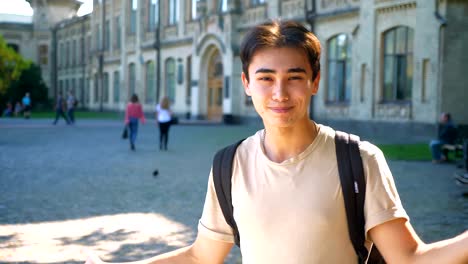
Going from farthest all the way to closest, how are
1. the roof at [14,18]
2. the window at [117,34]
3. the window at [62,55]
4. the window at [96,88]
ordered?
the roof at [14,18]
the window at [62,55]
the window at [96,88]
the window at [117,34]

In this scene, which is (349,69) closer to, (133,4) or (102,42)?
(133,4)

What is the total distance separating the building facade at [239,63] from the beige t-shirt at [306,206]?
6378mm

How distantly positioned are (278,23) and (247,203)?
1.97ft

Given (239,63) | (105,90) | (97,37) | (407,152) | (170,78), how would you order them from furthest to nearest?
(97,37) < (105,90) < (170,78) < (239,63) < (407,152)

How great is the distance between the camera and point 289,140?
2053 mm

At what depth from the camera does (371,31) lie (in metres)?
25.1

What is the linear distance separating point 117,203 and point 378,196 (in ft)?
25.0

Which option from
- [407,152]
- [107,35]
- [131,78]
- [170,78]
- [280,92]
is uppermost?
[107,35]

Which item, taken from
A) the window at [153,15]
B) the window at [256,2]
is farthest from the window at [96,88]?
the window at [256,2]

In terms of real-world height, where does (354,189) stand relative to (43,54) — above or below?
below

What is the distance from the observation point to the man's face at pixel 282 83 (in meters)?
2.00

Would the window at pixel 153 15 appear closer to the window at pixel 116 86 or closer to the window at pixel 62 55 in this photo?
the window at pixel 116 86

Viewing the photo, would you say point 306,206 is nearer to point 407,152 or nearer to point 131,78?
point 407,152

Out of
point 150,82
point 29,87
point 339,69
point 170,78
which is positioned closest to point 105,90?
point 29,87
